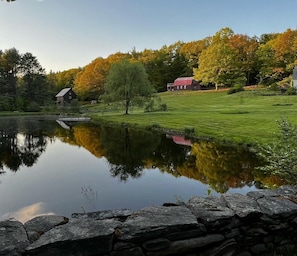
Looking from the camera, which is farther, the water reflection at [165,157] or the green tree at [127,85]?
the green tree at [127,85]

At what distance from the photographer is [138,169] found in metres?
13.4

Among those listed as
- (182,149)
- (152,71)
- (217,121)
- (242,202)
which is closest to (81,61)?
(152,71)

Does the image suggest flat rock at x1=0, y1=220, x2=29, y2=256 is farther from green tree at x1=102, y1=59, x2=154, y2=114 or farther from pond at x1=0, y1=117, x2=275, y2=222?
green tree at x1=102, y1=59, x2=154, y2=114

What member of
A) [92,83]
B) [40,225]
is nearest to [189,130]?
[40,225]

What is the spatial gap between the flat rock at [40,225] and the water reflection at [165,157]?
7832 millimetres

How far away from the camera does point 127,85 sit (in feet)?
134

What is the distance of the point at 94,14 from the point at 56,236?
29.6 m

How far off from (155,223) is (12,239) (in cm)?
140

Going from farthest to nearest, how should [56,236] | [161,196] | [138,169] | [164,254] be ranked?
1. [138,169]
2. [161,196]
3. [164,254]
4. [56,236]

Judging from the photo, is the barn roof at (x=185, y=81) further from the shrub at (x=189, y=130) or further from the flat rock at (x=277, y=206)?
the flat rock at (x=277, y=206)

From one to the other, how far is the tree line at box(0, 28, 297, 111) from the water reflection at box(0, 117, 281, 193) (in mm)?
42055

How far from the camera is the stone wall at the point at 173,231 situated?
9.21 ft

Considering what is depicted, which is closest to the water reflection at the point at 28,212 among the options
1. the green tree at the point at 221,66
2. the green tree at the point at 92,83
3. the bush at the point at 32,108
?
the bush at the point at 32,108

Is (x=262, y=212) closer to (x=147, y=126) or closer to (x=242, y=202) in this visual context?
(x=242, y=202)
